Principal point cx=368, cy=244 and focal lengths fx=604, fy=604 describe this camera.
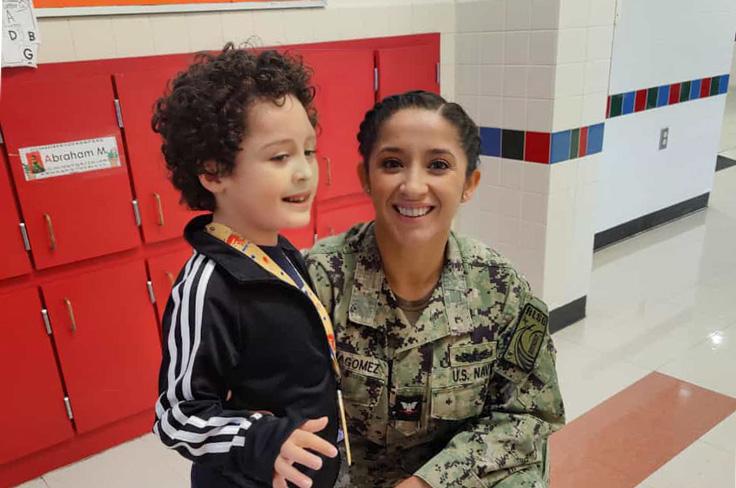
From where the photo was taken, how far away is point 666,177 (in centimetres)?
487

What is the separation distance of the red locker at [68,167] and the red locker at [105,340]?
0.13 metres

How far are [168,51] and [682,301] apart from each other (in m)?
3.16

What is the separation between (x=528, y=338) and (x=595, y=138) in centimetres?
220

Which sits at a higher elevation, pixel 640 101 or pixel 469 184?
pixel 469 184

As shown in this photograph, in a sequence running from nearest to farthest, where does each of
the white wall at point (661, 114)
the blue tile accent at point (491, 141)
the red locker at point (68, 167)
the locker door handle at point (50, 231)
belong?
the red locker at point (68, 167), the locker door handle at point (50, 231), the blue tile accent at point (491, 141), the white wall at point (661, 114)

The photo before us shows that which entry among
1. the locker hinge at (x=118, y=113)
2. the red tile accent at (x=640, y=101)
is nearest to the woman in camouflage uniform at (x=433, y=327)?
the locker hinge at (x=118, y=113)

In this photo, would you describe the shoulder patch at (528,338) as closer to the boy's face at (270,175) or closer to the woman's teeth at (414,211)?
the woman's teeth at (414,211)

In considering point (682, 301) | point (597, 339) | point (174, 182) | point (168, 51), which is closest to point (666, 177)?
point (682, 301)

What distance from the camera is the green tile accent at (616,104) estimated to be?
416cm

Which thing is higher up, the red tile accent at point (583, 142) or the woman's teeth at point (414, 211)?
the woman's teeth at point (414, 211)

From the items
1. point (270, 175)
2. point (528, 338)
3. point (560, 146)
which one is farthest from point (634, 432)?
point (270, 175)

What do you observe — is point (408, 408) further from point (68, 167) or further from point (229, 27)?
point (229, 27)

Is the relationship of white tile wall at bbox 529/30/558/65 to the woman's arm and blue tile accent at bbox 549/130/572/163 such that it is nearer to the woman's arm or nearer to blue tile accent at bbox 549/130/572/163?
blue tile accent at bbox 549/130/572/163

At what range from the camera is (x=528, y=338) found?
1253mm
